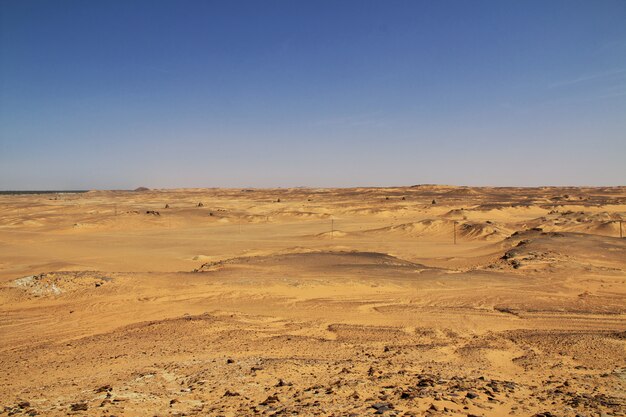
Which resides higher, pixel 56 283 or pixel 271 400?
pixel 56 283

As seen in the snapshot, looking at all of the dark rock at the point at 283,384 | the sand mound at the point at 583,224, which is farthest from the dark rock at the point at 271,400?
the sand mound at the point at 583,224

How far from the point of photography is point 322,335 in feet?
31.8

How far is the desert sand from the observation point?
6145 mm

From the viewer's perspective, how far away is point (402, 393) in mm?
6230

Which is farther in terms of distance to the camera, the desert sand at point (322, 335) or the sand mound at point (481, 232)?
the sand mound at point (481, 232)

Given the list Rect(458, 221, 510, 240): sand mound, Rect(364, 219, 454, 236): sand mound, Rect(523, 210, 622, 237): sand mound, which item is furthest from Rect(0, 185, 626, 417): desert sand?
Rect(364, 219, 454, 236): sand mound

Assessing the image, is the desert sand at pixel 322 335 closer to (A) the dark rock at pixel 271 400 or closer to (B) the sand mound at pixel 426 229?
(A) the dark rock at pixel 271 400

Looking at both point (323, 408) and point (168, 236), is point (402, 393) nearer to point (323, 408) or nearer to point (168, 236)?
point (323, 408)

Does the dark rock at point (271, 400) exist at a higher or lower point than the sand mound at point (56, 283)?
lower

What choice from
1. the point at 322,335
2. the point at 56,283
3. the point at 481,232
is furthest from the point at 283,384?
the point at 481,232

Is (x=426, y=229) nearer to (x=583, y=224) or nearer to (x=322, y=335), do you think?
(x=583, y=224)

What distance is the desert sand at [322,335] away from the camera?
20.2ft

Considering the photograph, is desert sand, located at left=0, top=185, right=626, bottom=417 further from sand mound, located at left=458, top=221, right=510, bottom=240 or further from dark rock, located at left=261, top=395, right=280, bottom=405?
sand mound, located at left=458, top=221, right=510, bottom=240

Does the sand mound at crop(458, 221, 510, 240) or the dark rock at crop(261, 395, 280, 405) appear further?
the sand mound at crop(458, 221, 510, 240)
